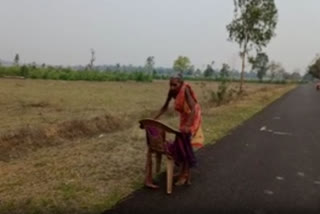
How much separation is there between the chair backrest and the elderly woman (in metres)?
0.33

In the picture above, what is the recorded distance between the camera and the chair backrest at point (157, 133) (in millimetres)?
6633

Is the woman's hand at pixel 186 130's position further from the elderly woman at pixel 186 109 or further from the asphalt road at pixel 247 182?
the asphalt road at pixel 247 182

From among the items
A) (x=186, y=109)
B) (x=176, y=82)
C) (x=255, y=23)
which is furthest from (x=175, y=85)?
(x=255, y=23)

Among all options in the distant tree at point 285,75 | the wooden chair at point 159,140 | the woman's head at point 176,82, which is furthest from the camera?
the distant tree at point 285,75

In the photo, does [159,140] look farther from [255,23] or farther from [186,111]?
[255,23]

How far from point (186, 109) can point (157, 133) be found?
1.94ft

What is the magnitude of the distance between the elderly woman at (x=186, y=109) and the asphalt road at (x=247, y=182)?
0.27m

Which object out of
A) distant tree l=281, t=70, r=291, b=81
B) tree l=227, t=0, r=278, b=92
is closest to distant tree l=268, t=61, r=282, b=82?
distant tree l=281, t=70, r=291, b=81

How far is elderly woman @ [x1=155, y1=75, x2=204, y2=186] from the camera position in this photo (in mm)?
6820

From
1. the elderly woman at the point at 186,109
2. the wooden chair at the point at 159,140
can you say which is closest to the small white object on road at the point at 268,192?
the elderly woman at the point at 186,109

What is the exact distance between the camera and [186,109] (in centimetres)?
696

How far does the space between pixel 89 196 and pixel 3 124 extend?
25.0ft

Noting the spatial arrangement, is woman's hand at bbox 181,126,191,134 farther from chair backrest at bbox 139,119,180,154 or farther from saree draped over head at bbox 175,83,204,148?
chair backrest at bbox 139,119,180,154

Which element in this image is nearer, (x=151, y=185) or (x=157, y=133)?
(x=157, y=133)
